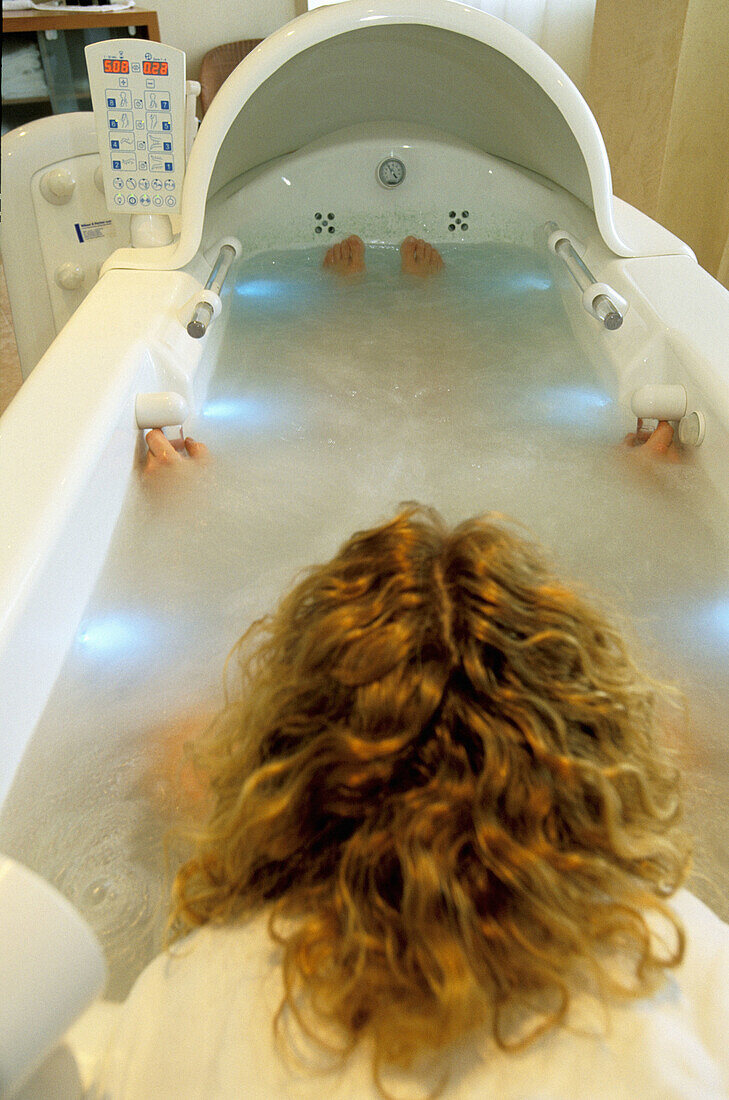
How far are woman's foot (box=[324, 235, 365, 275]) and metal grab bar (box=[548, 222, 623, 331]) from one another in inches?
16.9

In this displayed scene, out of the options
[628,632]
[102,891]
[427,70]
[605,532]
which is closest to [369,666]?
[102,891]

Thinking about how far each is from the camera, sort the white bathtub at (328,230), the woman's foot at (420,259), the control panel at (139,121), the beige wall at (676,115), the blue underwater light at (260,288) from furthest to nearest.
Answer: the beige wall at (676,115)
the woman's foot at (420,259)
the blue underwater light at (260,288)
the control panel at (139,121)
the white bathtub at (328,230)

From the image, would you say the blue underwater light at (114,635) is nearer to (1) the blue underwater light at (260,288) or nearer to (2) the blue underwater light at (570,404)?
(2) the blue underwater light at (570,404)

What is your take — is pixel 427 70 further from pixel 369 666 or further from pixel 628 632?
pixel 369 666

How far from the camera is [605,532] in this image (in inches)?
50.5

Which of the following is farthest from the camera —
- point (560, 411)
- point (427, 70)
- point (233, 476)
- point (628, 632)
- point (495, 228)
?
point (495, 228)

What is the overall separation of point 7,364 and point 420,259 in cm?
147

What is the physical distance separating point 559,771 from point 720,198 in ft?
8.36

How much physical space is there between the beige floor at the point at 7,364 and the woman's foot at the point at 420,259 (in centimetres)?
119

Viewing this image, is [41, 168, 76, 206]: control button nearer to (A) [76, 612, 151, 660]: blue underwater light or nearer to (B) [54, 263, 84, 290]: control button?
(B) [54, 263, 84, 290]: control button

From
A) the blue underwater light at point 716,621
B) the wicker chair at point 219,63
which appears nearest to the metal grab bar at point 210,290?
the blue underwater light at point 716,621

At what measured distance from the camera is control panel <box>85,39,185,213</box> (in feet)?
5.15

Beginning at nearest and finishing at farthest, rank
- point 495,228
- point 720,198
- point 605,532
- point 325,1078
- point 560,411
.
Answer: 1. point 325,1078
2. point 605,532
3. point 560,411
4. point 495,228
5. point 720,198

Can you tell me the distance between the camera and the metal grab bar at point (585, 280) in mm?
1485
